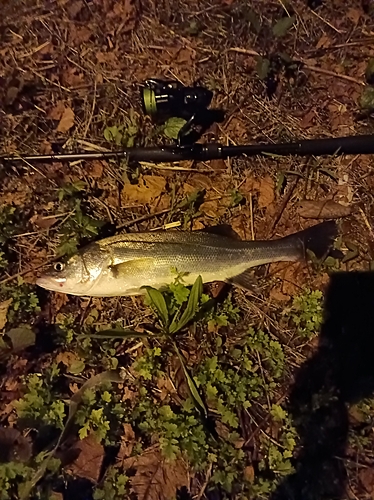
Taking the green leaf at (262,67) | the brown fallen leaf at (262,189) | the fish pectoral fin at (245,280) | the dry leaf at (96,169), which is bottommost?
the fish pectoral fin at (245,280)

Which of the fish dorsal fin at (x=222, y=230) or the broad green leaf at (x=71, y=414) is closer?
the broad green leaf at (x=71, y=414)

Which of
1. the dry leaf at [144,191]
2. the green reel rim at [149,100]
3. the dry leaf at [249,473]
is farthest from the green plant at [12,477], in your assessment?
the green reel rim at [149,100]

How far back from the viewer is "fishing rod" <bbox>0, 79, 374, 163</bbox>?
363 cm

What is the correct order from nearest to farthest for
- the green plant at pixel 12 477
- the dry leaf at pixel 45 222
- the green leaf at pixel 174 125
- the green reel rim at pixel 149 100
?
the green plant at pixel 12 477
the green reel rim at pixel 149 100
the green leaf at pixel 174 125
the dry leaf at pixel 45 222

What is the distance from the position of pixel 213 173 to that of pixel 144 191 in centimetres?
51

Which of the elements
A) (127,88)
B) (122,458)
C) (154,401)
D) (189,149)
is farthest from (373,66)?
(122,458)

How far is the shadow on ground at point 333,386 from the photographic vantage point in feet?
12.0

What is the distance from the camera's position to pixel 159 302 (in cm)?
352

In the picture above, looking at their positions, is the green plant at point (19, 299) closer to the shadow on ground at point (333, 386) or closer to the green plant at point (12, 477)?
the green plant at point (12, 477)

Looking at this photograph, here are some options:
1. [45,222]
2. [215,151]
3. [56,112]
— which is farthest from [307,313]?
[56,112]

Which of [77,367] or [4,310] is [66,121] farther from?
[77,367]

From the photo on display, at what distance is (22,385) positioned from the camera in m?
3.61

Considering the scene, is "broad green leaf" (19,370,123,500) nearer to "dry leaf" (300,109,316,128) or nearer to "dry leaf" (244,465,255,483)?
"dry leaf" (244,465,255,483)

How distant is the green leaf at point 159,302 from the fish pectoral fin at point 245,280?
1.58ft
